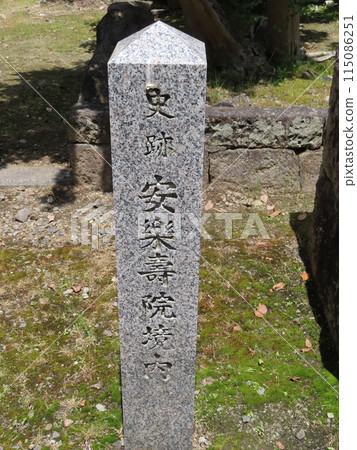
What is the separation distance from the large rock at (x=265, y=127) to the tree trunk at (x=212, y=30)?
288 centimetres

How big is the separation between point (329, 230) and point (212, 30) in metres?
5.05

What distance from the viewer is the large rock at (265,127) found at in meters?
5.37

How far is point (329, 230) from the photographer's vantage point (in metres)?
3.97

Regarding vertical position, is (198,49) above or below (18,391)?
above

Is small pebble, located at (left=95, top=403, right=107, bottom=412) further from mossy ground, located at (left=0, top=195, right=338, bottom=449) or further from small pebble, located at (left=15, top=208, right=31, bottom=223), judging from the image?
small pebble, located at (left=15, top=208, right=31, bottom=223)

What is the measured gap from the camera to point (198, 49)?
2111 mm

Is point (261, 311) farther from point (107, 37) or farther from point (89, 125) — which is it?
point (107, 37)

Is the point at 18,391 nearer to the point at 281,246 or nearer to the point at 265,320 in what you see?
the point at 265,320

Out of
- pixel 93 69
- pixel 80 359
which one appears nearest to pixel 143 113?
pixel 80 359

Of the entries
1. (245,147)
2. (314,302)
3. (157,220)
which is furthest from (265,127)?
(157,220)

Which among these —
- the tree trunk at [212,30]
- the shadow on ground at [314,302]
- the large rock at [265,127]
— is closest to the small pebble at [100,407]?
the shadow on ground at [314,302]

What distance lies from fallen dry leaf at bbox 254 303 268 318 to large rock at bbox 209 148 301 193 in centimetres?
192

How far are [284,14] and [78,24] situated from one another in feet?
23.0

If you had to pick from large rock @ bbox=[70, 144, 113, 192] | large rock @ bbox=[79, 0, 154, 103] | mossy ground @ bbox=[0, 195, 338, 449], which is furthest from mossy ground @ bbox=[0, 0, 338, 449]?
large rock @ bbox=[79, 0, 154, 103]
